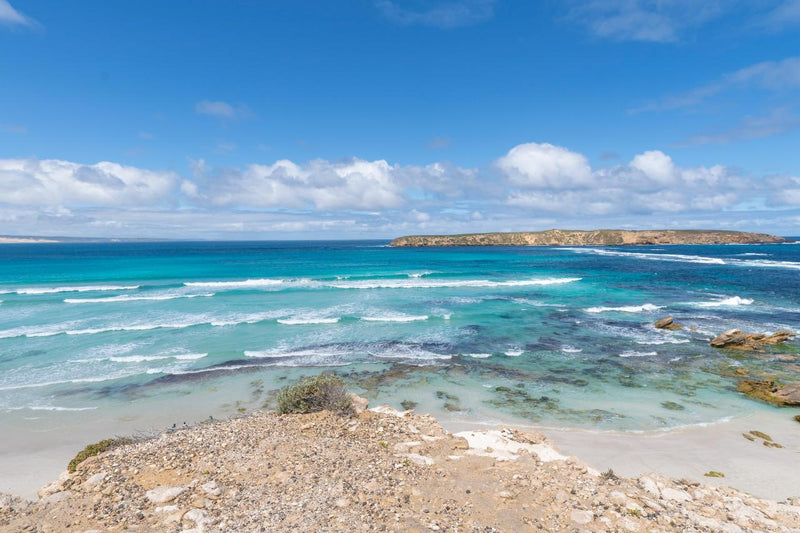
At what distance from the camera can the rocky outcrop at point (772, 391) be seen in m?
14.0

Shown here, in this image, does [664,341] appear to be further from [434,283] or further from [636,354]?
[434,283]

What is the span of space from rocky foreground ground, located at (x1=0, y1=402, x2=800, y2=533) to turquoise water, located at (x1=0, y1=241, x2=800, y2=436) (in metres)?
4.88

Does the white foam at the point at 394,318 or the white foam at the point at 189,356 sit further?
the white foam at the point at 394,318

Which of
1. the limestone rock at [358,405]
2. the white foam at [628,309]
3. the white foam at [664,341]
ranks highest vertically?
the limestone rock at [358,405]

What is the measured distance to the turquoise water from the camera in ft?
46.9

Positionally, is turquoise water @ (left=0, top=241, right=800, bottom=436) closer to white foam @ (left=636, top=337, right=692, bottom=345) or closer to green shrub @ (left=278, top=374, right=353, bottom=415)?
white foam @ (left=636, top=337, right=692, bottom=345)

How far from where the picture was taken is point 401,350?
21.0 metres

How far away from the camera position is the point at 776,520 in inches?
275

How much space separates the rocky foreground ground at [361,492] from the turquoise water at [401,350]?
488 centimetres

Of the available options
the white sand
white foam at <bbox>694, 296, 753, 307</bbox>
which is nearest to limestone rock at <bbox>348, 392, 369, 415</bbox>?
the white sand

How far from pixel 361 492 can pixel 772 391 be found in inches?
680

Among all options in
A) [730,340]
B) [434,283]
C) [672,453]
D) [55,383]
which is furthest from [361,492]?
[434,283]

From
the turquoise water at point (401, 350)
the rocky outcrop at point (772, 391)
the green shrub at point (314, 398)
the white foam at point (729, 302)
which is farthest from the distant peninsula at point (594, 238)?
the green shrub at point (314, 398)

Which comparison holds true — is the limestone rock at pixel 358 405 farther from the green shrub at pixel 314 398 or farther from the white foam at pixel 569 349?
the white foam at pixel 569 349
